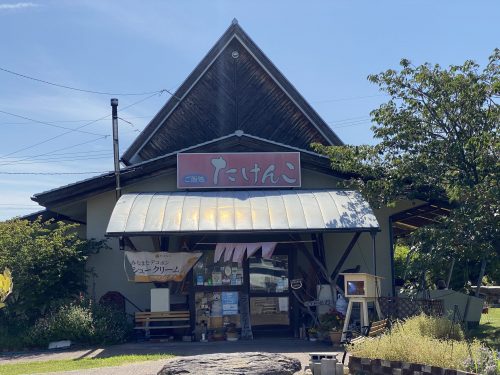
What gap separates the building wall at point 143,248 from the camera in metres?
16.6

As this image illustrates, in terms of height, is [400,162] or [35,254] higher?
[400,162]

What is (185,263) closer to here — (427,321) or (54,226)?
(54,226)

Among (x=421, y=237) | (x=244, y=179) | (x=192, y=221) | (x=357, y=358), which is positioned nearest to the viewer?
(x=357, y=358)

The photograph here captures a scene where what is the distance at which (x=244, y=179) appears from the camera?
16.6m

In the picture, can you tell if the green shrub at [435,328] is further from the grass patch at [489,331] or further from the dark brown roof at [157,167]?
the dark brown roof at [157,167]

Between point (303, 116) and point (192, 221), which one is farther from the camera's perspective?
point (303, 116)

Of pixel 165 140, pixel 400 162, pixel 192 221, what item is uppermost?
pixel 165 140

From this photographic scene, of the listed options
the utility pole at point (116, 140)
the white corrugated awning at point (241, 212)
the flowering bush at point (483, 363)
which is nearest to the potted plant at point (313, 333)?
the white corrugated awning at point (241, 212)

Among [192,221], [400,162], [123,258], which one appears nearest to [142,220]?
[192,221]

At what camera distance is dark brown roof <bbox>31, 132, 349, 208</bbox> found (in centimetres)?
1656

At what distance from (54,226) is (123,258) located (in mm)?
3030

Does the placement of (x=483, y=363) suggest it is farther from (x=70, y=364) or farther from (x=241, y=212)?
(x=241, y=212)

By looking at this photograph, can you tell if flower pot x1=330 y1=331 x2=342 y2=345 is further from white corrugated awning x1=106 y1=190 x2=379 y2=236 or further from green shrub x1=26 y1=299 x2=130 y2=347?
green shrub x1=26 y1=299 x2=130 y2=347

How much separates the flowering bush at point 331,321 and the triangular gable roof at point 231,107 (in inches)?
296
